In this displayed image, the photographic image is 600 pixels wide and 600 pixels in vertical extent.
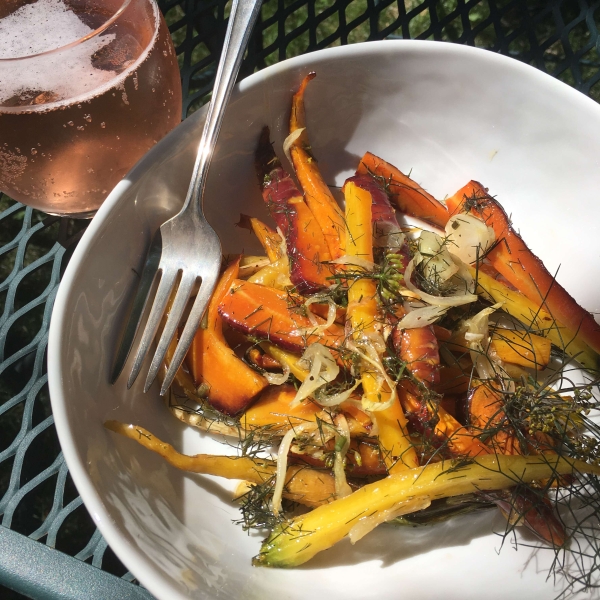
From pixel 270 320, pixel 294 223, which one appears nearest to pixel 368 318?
pixel 270 320

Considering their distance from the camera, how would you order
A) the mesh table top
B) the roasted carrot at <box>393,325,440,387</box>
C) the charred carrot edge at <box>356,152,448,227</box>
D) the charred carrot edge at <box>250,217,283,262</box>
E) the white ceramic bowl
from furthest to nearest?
the charred carrot edge at <box>356,152,448,227</box> < the charred carrot edge at <box>250,217,283,262</box> < the mesh table top < the roasted carrot at <box>393,325,440,387</box> < the white ceramic bowl

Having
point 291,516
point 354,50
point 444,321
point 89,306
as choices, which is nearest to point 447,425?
point 444,321

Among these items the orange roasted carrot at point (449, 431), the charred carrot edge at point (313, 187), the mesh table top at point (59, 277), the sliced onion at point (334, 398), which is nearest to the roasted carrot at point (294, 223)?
the charred carrot edge at point (313, 187)

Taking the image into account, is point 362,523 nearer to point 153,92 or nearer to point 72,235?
point 153,92

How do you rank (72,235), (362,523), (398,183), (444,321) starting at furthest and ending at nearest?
(72,235)
(398,183)
(444,321)
(362,523)

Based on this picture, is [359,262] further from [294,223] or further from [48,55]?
[48,55]

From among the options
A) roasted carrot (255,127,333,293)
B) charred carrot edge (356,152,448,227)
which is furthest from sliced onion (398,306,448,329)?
charred carrot edge (356,152,448,227)

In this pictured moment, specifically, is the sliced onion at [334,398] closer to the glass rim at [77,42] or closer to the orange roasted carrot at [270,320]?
the orange roasted carrot at [270,320]

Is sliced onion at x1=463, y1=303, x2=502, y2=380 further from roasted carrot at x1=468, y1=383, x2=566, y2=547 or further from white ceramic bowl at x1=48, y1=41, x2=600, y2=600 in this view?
white ceramic bowl at x1=48, y1=41, x2=600, y2=600

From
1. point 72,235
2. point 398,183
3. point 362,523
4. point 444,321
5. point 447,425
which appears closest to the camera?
point 362,523
